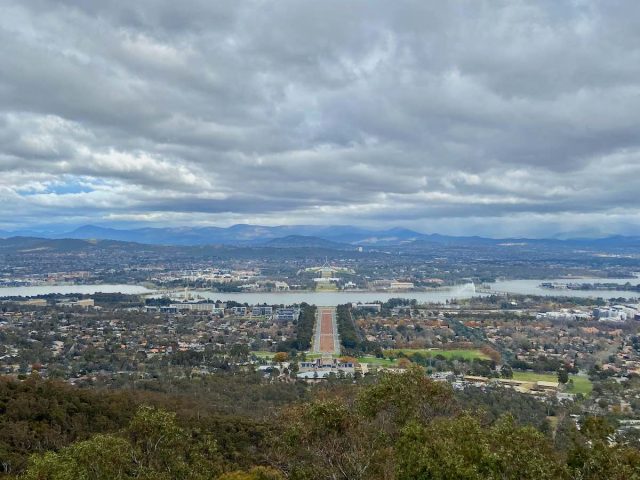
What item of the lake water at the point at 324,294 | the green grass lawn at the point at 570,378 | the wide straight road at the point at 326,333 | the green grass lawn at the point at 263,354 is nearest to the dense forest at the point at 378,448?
the green grass lawn at the point at 570,378

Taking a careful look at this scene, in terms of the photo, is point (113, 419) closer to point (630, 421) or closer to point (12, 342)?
point (630, 421)

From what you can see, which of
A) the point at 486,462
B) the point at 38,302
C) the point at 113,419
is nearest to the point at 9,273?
the point at 38,302

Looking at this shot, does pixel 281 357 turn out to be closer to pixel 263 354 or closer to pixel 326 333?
pixel 263 354

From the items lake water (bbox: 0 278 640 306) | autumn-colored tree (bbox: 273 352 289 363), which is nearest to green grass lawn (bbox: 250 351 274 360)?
autumn-colored tree (bbox: 273 352 289 363)

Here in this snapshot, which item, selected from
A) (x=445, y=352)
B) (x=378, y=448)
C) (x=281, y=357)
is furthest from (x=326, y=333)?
(x=378, y=448)

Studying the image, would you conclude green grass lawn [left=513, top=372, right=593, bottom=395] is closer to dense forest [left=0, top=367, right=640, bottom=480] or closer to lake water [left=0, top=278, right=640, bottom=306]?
dense forest [left=0, top=367, right=640, bottom=480]

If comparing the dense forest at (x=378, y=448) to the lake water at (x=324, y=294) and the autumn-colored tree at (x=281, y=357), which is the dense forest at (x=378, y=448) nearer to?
the autumn-colored tree at (x=281, y=357)
